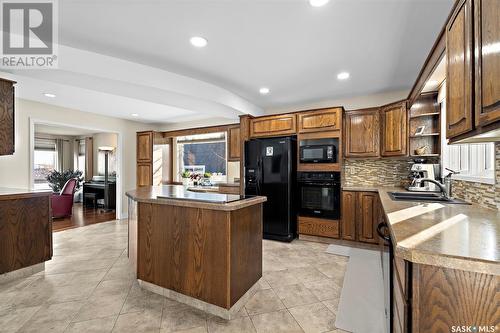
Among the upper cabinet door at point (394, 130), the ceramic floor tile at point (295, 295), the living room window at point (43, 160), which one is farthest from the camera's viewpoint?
the living room window at point (43, 160)

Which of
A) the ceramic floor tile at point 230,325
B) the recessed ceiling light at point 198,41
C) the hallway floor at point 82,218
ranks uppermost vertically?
the recessed ceiling light at point 198,41

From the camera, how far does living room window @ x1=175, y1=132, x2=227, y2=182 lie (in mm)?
5605

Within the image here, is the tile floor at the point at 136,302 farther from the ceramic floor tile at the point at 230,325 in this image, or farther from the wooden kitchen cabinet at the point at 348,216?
the wooden kitchen cabinet at the point at 348,216

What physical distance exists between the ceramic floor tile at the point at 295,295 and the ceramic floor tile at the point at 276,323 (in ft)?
0.52

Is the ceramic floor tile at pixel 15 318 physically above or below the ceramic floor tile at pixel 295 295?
above

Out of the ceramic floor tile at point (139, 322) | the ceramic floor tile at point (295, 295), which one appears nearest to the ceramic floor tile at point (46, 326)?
the ceramic floor tile at point (139, 322)

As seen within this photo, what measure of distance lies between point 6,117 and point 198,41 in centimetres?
247

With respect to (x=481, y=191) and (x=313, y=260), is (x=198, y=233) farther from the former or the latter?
(x=481, y=191)

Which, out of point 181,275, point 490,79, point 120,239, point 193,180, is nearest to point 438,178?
point 490,79

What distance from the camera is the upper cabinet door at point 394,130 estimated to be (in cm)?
331

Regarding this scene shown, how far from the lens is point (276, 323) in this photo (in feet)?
5.96

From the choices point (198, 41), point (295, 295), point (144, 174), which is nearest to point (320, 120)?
point (198, 41)

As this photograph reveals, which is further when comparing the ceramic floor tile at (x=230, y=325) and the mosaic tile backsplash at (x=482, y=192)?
the ceramic floor tile at (x=230, y=325)

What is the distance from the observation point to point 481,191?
1.79 metres
